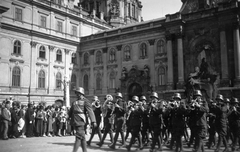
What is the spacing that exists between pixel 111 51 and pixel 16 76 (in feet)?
45.4

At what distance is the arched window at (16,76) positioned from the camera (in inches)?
1297

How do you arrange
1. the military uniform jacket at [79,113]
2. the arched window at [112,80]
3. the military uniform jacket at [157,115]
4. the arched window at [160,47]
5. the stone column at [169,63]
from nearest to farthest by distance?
the military uniform jacket at [79,113]
the military uniform jacket at [157,115]
the stone column at [169,63]
the arched window at [160,47]
the arched window at [112,80]

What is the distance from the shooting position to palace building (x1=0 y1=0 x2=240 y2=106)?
94.3ft

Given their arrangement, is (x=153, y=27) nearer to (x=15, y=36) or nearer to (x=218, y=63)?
(x=218, y=63)

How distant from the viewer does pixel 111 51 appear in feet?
127

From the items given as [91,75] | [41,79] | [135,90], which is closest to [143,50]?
[135,90]

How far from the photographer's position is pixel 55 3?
38.8 meters

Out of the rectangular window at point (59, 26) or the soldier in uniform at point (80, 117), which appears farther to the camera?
the rectangular window at point (59, 26)

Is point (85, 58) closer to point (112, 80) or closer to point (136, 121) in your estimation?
point (112, 80)

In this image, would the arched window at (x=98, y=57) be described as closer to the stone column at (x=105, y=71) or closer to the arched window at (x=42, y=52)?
the stone column at (x=105, y=71)

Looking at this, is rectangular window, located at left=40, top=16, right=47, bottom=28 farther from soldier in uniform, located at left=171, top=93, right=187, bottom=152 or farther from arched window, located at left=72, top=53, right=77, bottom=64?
soldier in uniform, located at left=171, top=93, right=187, bottom=152

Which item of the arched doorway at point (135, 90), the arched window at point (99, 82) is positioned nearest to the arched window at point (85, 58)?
the arched window at point (99, 82)

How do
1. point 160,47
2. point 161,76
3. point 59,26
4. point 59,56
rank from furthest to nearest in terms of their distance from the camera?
1. point 59,26
2. point 59,56
3. point 160,47
4. point 161,76

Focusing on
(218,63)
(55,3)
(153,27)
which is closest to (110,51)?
(153,27)
